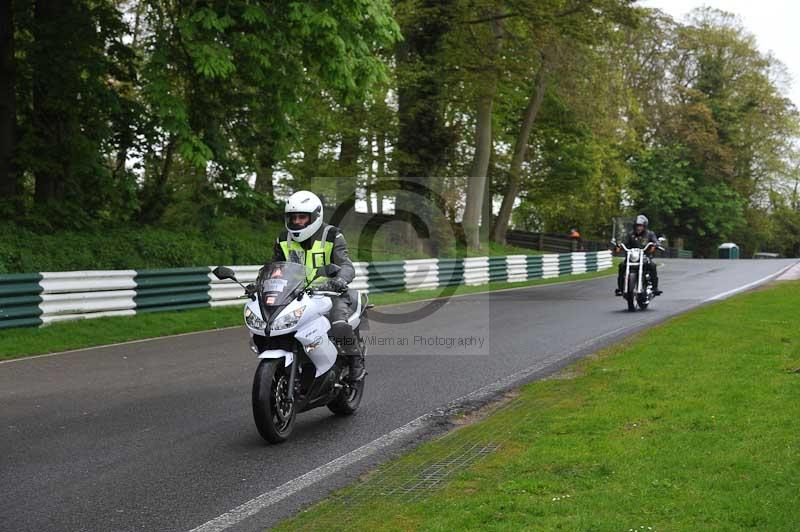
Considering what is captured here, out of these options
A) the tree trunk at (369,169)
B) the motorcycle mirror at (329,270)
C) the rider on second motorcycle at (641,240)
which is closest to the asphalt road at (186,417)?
the motorcycle mirror at (329,270)

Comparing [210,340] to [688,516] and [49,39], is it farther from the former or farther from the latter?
[688,516]

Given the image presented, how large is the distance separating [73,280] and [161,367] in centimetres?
454

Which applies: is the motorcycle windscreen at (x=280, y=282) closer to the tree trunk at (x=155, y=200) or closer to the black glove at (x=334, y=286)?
the black glove at (x=334, y=286)

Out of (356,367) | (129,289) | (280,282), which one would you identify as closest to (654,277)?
(129,289)

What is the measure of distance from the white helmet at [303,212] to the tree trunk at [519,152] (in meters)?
30.5

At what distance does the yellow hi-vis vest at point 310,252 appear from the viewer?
7750 mm

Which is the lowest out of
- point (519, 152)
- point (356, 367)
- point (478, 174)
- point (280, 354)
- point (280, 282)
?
point (356, 367)

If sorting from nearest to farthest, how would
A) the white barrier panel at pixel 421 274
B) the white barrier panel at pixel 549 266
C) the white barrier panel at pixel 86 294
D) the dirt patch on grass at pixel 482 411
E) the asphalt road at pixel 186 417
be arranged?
the asphalt road at pixel 186 417 → the dirt patch on grass at pixel 482 411 → the white barrier panel at pixel 86 294 → the white barrier panel at pixel 421 274 → the white barrier panel at pixel 549 266

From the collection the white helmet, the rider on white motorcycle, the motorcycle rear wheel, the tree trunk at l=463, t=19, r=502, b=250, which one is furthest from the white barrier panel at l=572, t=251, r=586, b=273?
the white helmet

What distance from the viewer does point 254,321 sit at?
7.04m

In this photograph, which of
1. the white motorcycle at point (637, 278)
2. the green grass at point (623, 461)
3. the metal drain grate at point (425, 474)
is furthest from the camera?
the white motorcycle at point (637, 278)

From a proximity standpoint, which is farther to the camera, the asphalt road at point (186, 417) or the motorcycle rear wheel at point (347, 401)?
the motorcycle rear wheel at point (347, 401)

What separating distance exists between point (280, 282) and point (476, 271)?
68.9 feet

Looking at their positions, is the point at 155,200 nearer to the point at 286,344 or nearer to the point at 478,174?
the point at 478,174
